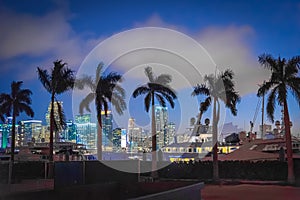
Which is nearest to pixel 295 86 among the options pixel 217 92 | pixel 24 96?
pixel 217 92

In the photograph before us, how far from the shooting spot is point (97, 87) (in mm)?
28422

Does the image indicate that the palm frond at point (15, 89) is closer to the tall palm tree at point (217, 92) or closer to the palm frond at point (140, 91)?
the palm frond at point (140, 91)

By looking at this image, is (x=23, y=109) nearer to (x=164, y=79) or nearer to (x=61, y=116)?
(x=61, y=116)

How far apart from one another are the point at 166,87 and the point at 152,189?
743 inches

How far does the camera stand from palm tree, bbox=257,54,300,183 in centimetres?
2320

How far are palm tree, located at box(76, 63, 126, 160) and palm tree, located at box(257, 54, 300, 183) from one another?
10.0m

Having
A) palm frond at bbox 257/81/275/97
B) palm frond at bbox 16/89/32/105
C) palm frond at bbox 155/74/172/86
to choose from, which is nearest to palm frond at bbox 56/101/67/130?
palm frond at bbox 155/74/172/86

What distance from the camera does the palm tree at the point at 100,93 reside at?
Result: 28.5 meters

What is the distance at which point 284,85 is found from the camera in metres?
23.4

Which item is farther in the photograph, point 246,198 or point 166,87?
point 166,87

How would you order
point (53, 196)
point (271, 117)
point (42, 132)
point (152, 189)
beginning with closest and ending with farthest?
point (53, 196), point (152, 189), point (271, 117), point (42, 132)

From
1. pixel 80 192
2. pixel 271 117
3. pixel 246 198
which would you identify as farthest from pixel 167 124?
pixel 80 192

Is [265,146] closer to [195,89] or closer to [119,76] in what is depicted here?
[195,89]

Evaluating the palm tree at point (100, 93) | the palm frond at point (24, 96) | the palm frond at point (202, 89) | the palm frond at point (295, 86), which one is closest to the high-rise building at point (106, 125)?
the palm tree at point (100, 93)
